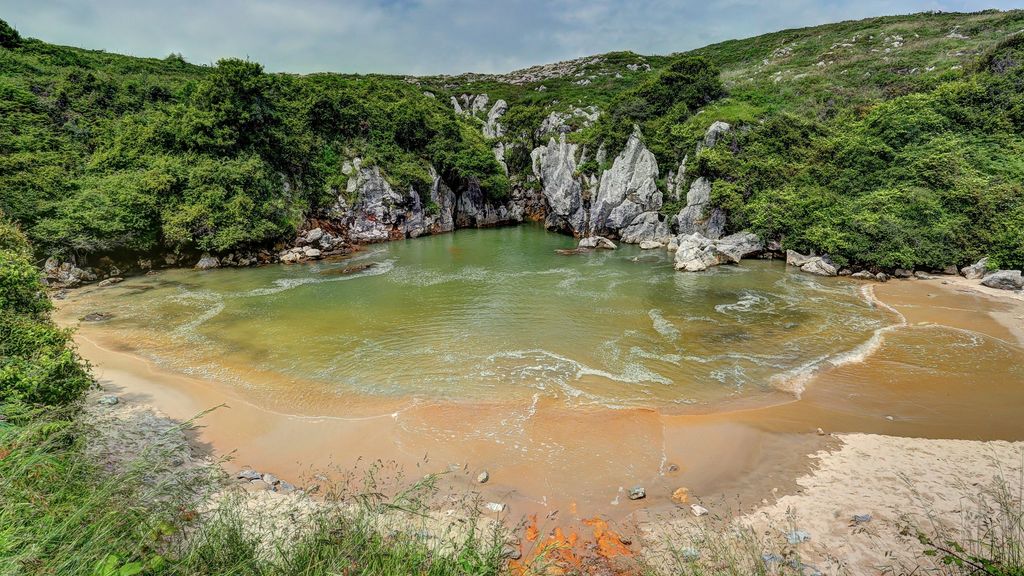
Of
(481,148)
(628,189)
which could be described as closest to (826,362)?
(628,189)

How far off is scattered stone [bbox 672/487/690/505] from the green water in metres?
3.33

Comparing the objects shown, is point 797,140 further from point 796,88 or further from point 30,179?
point 30,179

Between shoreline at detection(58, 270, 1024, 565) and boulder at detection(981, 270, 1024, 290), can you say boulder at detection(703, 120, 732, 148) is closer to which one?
boulder at detection(981, 270, 1024, 290)

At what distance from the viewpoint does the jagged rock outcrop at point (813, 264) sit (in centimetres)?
2408

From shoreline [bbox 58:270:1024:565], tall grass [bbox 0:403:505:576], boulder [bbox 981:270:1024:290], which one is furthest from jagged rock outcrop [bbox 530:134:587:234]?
tall grass [bbox 0:403:505:576]

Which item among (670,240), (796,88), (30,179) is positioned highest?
(796,88)

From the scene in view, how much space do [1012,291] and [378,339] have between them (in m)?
28.4

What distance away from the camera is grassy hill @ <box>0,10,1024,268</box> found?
23.1 m

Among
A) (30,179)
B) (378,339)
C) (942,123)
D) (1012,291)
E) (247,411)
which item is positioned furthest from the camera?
(942,123)

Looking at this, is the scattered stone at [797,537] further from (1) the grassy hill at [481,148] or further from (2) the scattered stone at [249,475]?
(1) the grassy hill at [481,148]

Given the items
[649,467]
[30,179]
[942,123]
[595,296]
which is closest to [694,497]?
[649,467]

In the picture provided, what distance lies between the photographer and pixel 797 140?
3222cm

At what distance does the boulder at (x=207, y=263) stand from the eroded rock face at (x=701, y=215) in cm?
3503

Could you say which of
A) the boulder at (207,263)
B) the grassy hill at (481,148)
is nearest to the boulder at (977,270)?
the grassy hill at (481,148)
